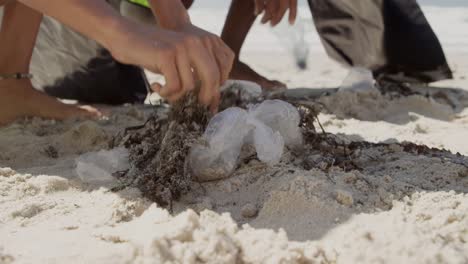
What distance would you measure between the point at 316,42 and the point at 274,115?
4.04 metres

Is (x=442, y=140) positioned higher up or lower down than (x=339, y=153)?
lower down

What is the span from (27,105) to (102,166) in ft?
2.81

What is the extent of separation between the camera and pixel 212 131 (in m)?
1.38

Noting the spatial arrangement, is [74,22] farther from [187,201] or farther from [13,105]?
[13,105]

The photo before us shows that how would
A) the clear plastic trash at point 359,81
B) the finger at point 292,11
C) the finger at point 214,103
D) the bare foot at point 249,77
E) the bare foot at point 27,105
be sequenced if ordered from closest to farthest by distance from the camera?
the finger at point 214,103 < the bare foot at point 27,105 < the finger at point 292,11 < the clear plastic trash at point 359,81 < the bare foot at point 249,77

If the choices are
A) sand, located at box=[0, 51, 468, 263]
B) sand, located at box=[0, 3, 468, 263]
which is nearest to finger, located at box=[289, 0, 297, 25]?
sand, located at box=[0, 3, 468, 263]

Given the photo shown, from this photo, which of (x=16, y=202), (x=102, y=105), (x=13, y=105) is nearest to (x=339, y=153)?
(x=16, y=202)

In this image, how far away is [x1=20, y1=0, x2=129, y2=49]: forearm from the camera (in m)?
1.32

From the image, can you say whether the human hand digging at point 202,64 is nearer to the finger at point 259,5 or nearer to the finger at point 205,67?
the finger at point 205,67

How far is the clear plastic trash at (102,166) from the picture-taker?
137 centimetres

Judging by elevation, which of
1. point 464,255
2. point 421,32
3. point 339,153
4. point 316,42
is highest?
point 464,255

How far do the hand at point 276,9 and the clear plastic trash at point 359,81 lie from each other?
1.20 ft

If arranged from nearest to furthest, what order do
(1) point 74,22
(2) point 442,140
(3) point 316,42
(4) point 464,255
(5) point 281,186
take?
(4) point 464,255
(5) point 281,186
(1) point 74,22
(2) point 442,140
(3) point 316,42

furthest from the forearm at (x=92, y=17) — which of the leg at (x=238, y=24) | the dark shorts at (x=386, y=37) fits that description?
the dark shorts at (x=386, y=37)
